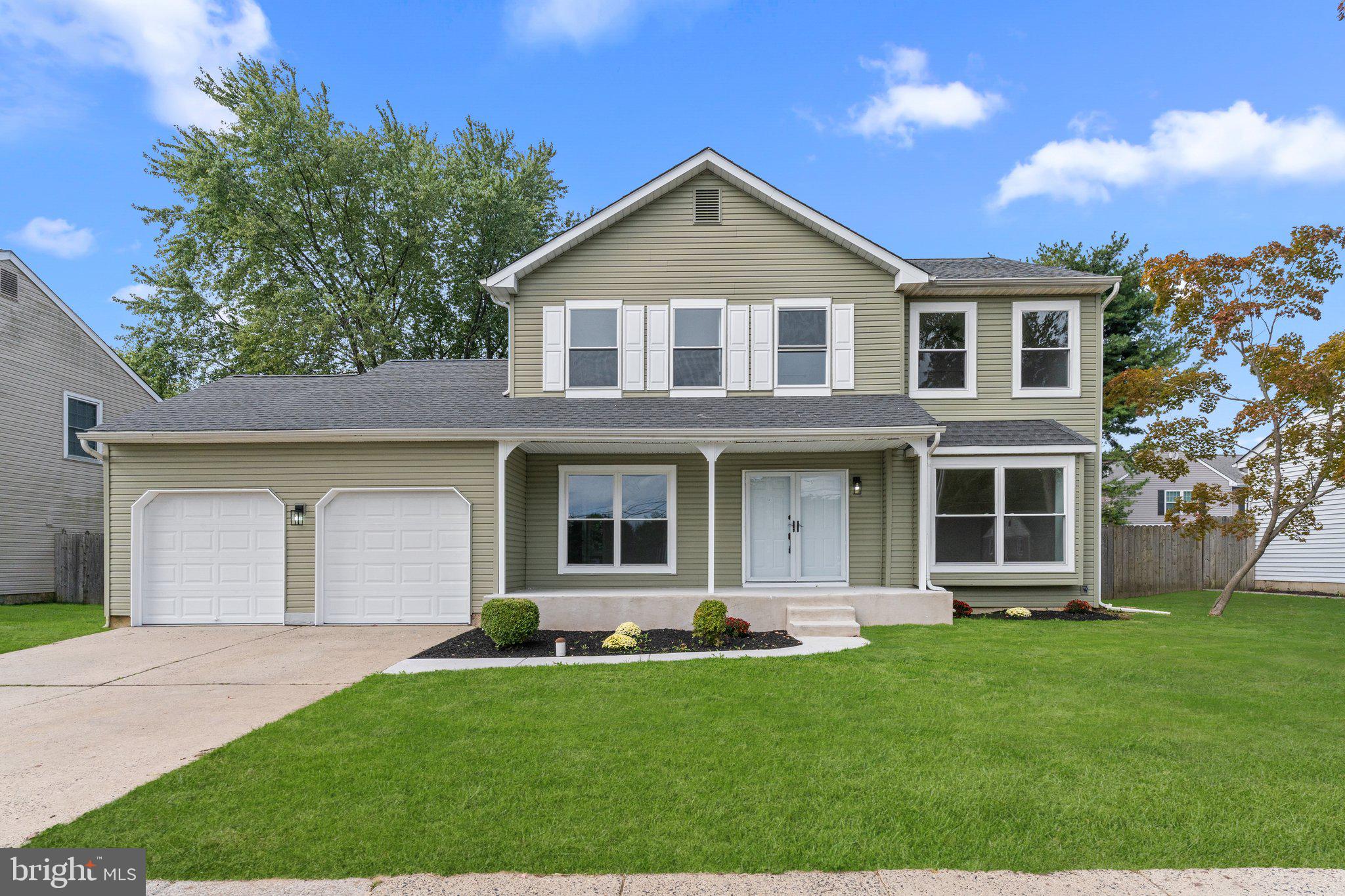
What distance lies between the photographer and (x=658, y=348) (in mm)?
12555

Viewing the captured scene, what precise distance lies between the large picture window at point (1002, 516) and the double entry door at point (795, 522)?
169 cm

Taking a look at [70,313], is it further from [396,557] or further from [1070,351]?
[1070,351]

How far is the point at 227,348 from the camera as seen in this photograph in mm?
24312

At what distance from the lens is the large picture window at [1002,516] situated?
12.3m

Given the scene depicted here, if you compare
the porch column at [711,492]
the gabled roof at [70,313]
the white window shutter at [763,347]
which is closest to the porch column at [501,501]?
the porch column at [711,492]

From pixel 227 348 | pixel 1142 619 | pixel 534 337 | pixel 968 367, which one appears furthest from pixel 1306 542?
pixel 227 348

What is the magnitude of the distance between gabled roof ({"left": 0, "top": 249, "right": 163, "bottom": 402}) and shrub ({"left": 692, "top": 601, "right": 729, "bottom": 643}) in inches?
608

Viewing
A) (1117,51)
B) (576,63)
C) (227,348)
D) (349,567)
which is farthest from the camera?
(227,348)

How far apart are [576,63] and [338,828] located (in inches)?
804

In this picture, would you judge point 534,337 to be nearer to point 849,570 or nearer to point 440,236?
point 849,570

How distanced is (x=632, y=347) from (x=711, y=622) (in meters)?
5.20

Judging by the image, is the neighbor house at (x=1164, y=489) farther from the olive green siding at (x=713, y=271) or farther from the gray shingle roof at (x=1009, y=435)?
the olive green siding at (x=713, y=271)

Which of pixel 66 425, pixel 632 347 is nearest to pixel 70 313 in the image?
pixel 66 425

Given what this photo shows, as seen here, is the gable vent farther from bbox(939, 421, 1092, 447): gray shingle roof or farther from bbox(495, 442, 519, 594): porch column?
bbox(939, 421, 1092, 447): gray shingle roof
